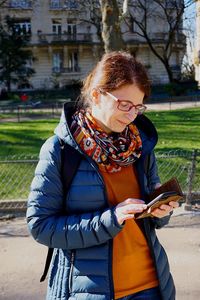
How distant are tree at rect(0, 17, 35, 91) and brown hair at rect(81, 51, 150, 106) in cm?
3285

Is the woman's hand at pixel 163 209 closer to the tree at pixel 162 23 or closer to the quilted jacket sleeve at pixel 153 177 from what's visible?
the quilted jacket sleeve at pixel 153 177

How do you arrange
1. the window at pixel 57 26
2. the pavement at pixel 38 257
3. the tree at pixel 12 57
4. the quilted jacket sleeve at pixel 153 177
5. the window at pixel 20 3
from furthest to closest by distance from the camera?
the window at pixel 57 26, the window at pixel 20 3, the tree at pixel 12 57, the pavement at pixel 38 257, the quilted jacket sleeve at pixel 153 177

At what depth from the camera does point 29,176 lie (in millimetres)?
7516

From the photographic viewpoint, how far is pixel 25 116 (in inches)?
819

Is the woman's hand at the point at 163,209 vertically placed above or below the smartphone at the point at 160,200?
below

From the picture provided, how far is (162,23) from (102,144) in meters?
48.8

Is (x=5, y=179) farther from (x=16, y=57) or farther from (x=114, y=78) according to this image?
(x=16, y=57)

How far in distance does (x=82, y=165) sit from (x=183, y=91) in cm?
3077

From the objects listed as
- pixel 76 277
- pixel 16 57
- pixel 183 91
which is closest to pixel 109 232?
pixel 76 277

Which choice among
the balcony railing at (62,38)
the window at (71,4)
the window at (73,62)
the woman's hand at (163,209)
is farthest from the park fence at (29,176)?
the window at (73,62)

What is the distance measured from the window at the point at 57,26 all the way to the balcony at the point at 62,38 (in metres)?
1.09

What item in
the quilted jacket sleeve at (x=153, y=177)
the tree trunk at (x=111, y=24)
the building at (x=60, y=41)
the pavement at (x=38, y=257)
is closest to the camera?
the quilted jacket sleeve at (x=153, y=177)

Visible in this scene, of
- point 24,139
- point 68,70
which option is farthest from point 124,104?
point 68,70

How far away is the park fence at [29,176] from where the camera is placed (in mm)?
6445
